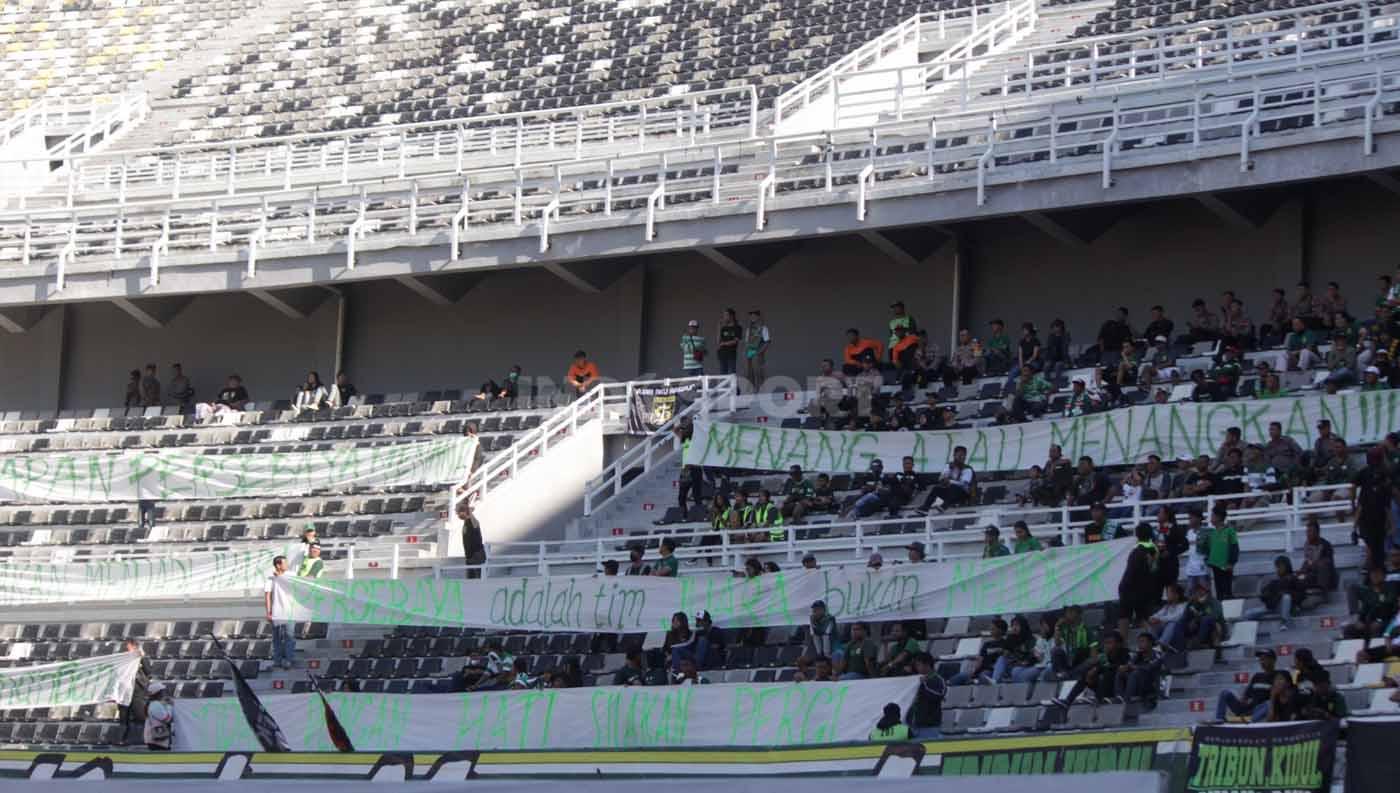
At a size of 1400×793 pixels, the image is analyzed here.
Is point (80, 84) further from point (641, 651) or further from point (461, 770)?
point (461, 770)

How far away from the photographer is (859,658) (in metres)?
18.3

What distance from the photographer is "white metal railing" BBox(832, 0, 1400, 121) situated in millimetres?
25703

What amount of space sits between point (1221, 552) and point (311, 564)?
9.33 meters

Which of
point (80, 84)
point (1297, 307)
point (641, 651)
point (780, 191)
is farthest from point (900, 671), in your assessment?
point (80, 84)

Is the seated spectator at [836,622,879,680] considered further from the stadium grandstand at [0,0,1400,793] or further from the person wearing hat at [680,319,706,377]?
the person wearing hat at [680,319,706,377]

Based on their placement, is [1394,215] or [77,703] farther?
[1394,215]

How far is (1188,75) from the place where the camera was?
1033 inches

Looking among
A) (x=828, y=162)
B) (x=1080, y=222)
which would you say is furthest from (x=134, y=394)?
(x=1080, y=222)

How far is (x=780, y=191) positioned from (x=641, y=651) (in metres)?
8.78

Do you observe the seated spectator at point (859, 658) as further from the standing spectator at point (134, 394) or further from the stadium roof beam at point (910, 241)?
the standing spectator at point (134, 394)

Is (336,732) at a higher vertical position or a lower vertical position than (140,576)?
lower

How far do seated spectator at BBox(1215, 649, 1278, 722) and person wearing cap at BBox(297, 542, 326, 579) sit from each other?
10.4m

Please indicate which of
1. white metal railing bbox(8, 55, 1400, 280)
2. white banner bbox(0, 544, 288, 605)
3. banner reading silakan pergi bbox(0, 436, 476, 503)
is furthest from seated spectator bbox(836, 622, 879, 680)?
white metal railing bbox(8, 55, 1400, 280)

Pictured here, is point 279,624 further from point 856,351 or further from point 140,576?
point 856,351
